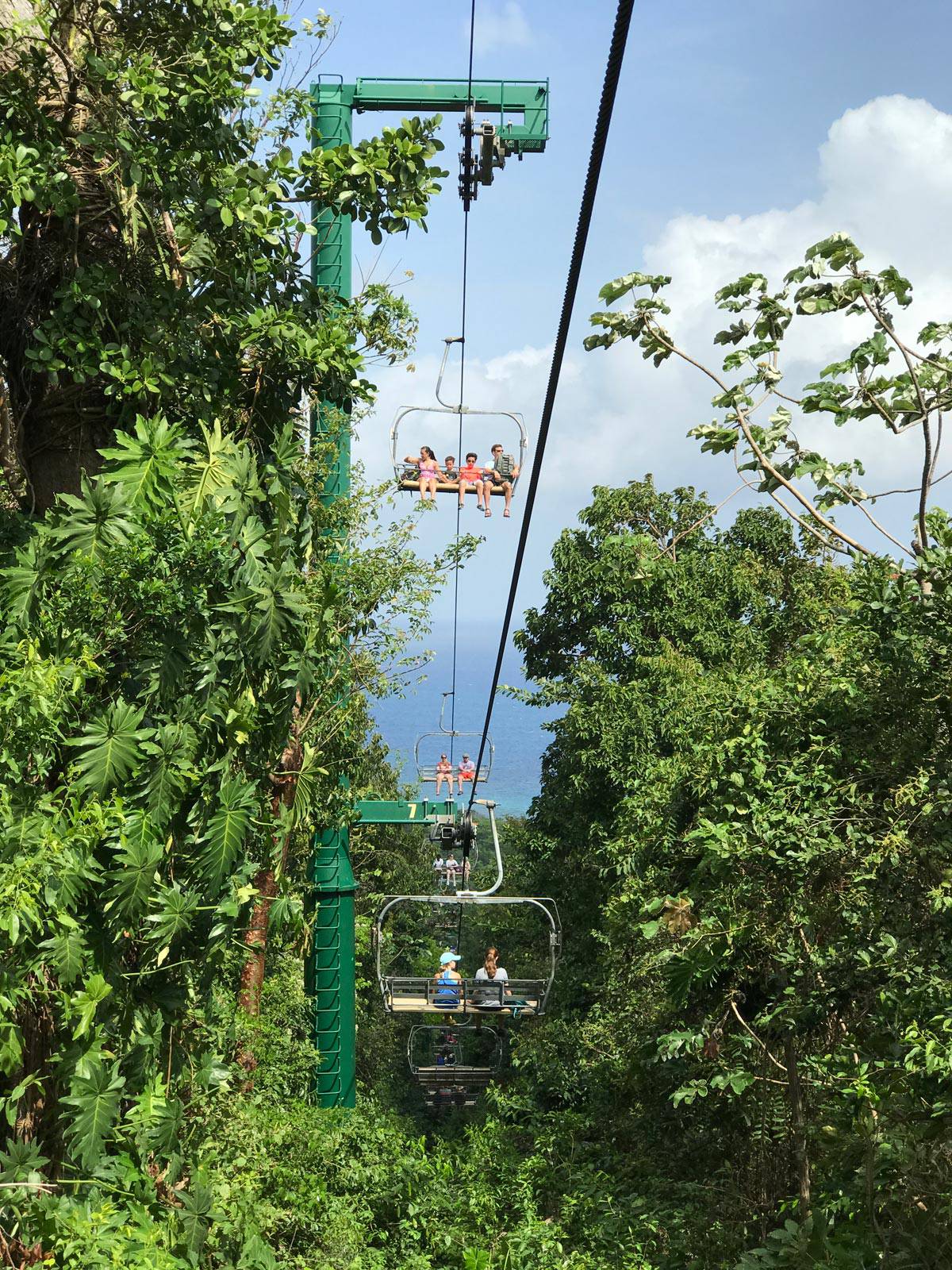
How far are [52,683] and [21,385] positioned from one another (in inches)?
91.2

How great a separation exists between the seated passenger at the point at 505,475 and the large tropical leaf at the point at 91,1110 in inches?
571

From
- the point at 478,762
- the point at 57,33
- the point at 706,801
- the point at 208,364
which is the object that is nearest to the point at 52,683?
the point at 208,364

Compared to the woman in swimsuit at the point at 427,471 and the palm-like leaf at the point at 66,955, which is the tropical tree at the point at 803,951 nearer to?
Answer: the palm-like leaf at the point at 66,955

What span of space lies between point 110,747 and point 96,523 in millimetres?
1047

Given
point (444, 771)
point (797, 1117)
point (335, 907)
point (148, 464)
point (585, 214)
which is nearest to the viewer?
point (585, 214)

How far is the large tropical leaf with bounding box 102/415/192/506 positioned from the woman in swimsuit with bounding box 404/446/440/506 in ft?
37.1

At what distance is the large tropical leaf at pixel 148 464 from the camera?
581 cm

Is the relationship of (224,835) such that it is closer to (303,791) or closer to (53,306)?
(303,791)

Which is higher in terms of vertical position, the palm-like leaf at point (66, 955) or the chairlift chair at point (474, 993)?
the chairlift chair at point (474, 993)

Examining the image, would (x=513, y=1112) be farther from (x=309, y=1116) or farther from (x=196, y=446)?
(x=196, y=446)

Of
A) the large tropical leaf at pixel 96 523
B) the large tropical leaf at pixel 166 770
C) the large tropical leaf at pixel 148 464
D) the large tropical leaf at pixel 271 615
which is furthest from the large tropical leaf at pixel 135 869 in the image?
the large tropical leaf at pixel 148 464

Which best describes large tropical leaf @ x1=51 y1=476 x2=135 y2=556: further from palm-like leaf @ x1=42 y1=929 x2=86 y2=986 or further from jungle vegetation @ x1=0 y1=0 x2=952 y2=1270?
palm-like leaf @ x1=42 y1=929 x2=86 y2=986

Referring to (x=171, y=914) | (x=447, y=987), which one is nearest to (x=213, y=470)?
(x=171, y=914)

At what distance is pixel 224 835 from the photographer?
5801 mm
